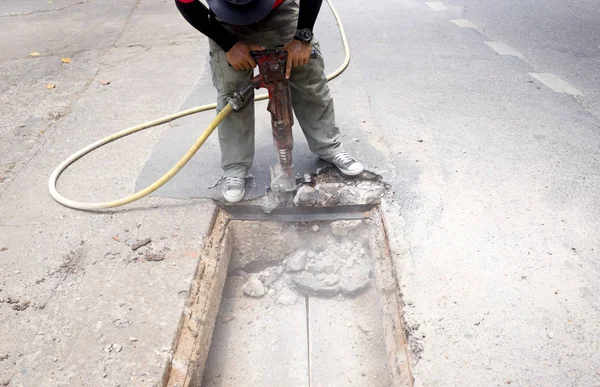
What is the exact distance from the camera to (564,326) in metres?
1.76

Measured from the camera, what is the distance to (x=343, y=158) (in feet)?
8.48

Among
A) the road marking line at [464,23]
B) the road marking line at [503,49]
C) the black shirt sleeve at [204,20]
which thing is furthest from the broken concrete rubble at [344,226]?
the road marking line at [464,23]

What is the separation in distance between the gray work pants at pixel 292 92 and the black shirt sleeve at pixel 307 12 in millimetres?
71

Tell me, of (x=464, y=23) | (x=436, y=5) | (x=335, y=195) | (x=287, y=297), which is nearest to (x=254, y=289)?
(x=287, y=297)

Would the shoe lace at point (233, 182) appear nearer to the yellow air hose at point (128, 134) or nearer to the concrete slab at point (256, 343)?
the yellow air hose at point (128, 134)

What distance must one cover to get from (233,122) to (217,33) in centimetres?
54

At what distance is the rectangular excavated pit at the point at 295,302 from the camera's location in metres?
2.19

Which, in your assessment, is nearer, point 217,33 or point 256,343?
point 217,33

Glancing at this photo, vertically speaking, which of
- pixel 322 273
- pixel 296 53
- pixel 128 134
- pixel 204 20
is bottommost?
pixel 322 273

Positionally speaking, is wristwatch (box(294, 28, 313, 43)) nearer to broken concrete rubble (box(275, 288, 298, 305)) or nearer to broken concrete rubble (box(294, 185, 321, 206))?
broken concrete rubble (box(294, 185, 321, 206))

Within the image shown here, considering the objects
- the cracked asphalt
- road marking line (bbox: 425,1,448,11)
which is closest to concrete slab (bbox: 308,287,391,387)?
the cracked asphalt

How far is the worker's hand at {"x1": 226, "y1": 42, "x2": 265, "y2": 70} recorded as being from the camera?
6.67 feet

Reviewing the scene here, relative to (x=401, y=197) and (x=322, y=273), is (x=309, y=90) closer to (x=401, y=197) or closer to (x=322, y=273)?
(x=401, y=197)

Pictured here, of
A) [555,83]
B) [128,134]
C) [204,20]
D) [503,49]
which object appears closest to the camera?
[204,20]
